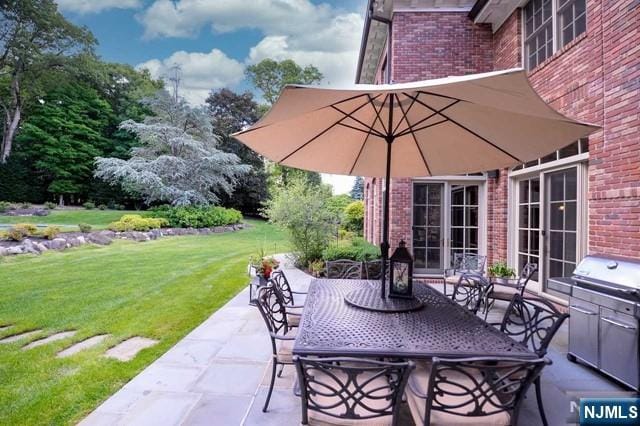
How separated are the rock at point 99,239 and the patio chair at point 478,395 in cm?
1228

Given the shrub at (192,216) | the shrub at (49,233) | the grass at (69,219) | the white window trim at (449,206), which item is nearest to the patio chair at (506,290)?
the white window trim at (449,206)

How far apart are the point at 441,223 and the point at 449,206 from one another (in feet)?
1.26

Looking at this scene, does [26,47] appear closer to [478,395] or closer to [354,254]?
[354,254]

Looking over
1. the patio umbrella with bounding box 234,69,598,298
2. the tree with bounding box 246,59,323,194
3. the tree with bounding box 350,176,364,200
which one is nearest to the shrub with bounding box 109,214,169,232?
the tree with bounding box 246,59,323,194

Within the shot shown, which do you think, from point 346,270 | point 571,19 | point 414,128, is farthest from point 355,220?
point 414,128

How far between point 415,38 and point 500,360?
677cm

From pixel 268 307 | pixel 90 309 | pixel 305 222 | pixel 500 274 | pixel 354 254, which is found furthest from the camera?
pixel 305 222

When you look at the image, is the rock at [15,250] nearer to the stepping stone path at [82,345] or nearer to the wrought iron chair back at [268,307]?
the stepping stone path at [82,345]

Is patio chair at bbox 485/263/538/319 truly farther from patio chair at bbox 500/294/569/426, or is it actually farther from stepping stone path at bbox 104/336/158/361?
stepping stone path at bbox 104/336/158/361

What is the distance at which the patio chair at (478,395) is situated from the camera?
1.59 meters

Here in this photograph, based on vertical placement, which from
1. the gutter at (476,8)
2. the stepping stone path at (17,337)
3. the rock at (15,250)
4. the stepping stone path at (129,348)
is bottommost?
the stepping stone path at (17,337)

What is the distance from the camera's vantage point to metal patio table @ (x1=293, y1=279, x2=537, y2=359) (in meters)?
1.82

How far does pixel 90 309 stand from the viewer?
16.1 feet

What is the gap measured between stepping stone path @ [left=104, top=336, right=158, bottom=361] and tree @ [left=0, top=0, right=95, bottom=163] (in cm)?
2354
